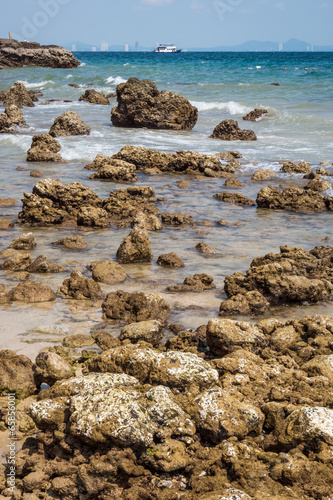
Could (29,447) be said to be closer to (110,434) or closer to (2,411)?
(2,411)

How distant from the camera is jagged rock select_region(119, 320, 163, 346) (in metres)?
4.82

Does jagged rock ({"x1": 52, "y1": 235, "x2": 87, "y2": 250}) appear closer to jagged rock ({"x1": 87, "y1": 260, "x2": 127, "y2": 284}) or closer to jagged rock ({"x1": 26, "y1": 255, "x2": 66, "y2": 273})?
jagged rock ({"x1": 26, "y1": 255, "x2": 66, "y2": 273})

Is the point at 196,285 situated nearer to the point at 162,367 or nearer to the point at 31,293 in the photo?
the point at 31,293

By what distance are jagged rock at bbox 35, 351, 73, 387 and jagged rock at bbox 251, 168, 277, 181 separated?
9.98 m

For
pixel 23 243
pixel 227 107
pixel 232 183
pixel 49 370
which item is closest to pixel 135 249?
pixel 23 243

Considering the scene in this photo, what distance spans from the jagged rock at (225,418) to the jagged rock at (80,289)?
2.98 metres

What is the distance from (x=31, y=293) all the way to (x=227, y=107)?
25.4 metres

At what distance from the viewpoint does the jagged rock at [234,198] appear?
36.2 feet

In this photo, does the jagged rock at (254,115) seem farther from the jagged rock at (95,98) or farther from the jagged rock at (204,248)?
the jagged rock at (204,248)

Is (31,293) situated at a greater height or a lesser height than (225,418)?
lesser

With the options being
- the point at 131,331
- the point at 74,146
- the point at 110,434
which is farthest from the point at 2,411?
the point at 74,146

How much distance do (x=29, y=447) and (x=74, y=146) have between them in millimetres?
14480

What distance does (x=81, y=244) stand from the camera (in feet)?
26.4

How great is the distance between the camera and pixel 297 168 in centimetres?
1398
